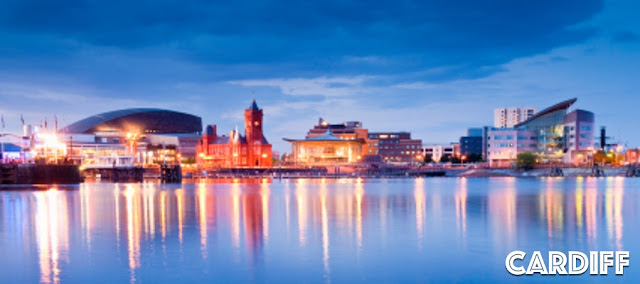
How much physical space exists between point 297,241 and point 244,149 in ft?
426

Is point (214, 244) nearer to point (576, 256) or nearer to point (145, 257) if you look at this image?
point (145, 257)

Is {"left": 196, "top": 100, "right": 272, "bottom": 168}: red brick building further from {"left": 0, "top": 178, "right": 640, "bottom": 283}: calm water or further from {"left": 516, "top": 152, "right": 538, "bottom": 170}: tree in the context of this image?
{"left": 0, "top": 178, "right": 640, "bottom": 283}: calm water

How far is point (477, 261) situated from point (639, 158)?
16346cm

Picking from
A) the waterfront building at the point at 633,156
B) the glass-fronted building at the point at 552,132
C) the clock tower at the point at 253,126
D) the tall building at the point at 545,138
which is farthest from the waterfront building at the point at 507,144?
the clock tower at the point at 253,126

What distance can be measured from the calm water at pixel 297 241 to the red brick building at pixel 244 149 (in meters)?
111

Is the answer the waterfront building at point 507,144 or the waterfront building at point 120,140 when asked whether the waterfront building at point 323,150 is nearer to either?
the waterfront building at point 120,140

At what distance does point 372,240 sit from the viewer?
24.7 meters

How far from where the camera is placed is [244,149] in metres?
153

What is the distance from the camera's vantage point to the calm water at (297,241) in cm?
1800

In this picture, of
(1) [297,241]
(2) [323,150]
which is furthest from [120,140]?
(1) [297,241]

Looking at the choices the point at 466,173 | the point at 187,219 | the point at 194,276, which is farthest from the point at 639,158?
the point at 194,276

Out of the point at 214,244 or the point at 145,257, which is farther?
the point at 214,244

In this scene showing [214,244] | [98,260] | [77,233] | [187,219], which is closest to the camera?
[98,260]

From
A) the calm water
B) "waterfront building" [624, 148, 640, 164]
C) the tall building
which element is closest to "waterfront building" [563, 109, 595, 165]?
the tall building
